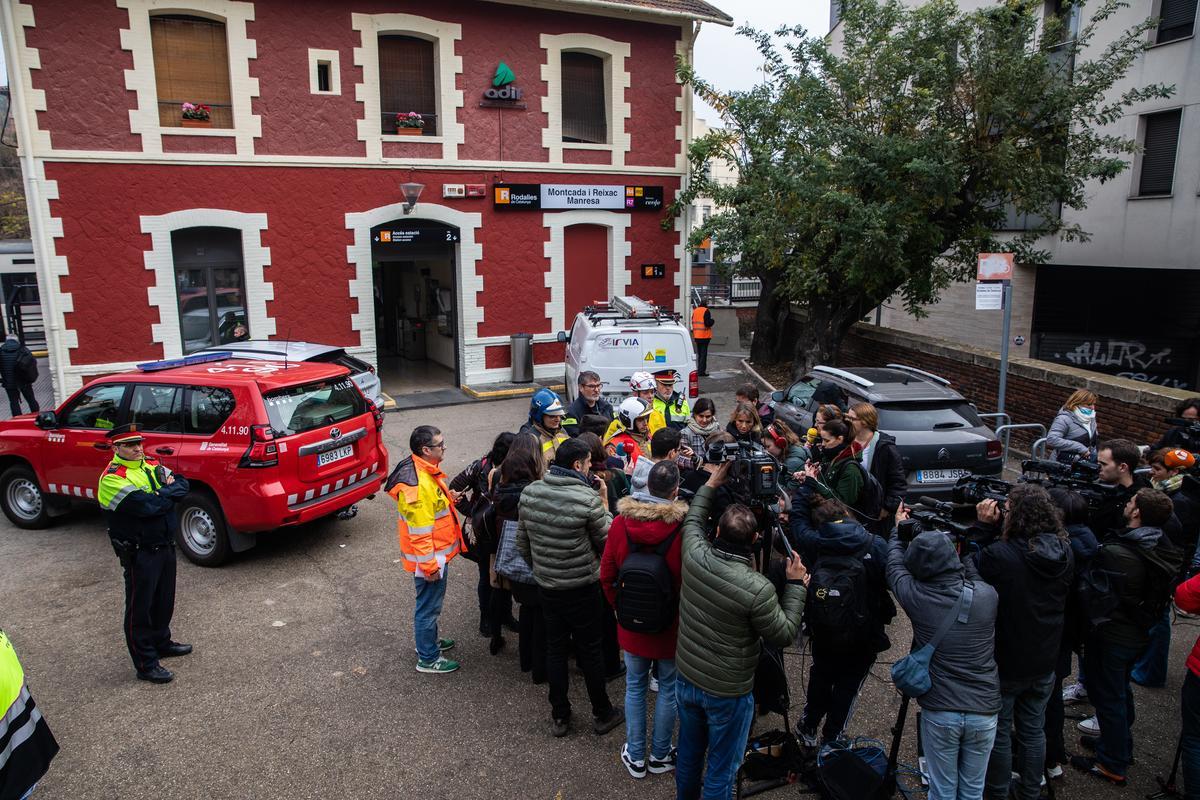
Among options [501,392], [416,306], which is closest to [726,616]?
[501,392]

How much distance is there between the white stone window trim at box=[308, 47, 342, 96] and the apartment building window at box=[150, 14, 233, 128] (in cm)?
141

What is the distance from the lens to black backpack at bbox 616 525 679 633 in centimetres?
421

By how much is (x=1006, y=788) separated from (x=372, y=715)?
3.77 meters

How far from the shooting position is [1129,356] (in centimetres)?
1697

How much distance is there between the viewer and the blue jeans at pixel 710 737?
4008 mm

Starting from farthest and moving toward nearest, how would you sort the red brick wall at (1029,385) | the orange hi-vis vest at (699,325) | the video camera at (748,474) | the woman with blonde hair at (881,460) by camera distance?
the orange hi-vis vest at (699,325) → the red brick wall at (1029,385) → the woman with blonde hair at (881,460) → the video camera at (748,474)

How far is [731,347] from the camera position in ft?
78.2

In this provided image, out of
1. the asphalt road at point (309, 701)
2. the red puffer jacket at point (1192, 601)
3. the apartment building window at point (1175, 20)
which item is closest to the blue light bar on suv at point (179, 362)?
the asphalt road at point (309, 701)

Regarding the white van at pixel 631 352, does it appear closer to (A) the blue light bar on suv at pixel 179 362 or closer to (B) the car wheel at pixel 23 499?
(A) the blue light bar on suv at pixel 179 362

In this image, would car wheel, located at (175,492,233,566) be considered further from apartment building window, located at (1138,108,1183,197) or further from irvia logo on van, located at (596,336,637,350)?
apartment building window, located at (1138,108,1183,197)

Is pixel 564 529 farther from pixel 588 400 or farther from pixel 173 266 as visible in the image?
pixel 173 266

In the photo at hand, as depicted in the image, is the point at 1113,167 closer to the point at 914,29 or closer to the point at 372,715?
the point at 914,29

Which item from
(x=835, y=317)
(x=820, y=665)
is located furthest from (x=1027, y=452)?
(x=820, y=665)

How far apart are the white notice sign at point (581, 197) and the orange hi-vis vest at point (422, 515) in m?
12.4
